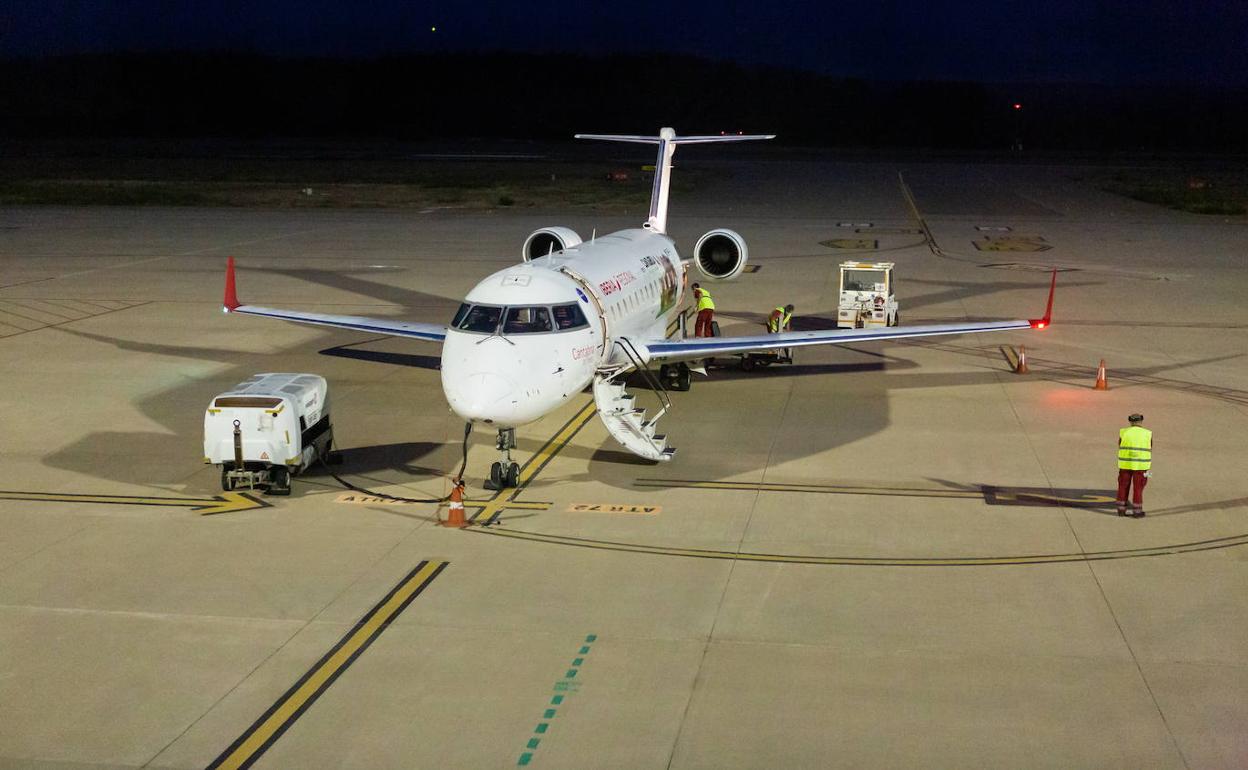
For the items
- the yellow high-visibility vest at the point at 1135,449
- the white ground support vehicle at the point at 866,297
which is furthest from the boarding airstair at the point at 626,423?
the white ground support vehicle at the point at 866,297

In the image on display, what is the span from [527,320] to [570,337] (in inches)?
34.5

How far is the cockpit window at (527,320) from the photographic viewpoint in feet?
64.5

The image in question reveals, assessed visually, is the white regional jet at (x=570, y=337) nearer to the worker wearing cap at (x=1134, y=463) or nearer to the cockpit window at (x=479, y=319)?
the cockpit window at (x=479, y=319)

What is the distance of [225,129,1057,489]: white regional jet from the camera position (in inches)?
739

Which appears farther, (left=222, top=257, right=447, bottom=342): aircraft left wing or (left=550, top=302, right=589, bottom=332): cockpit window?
(left=222, top=257, right=447, bottom=342): aircraft left wing

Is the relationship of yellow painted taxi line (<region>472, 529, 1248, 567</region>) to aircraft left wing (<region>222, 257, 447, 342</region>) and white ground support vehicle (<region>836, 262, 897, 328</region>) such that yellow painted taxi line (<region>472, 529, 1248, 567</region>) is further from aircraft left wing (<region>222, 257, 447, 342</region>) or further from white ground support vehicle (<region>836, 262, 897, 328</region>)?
white ground support vehicle (<region>836, 262, 897, 328</region>)

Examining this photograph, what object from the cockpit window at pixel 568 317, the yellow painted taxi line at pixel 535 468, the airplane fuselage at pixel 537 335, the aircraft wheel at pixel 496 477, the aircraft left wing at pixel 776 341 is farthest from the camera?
the aircraft left wing at pixel 776 341

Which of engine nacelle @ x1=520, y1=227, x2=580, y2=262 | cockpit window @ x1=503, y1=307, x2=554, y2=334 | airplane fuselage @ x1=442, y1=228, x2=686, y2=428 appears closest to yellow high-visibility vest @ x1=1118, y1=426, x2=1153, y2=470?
airplane fuselage @ x1=442, y1=228, x2=686, y2=428

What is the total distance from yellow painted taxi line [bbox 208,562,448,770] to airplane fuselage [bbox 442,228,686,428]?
9.99ft

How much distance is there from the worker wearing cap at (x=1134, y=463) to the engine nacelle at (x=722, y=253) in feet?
44.0

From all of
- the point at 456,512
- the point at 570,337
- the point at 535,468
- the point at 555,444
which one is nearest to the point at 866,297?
the point at 555,444

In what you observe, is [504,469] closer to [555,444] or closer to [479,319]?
[479,319]

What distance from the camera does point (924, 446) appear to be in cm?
2225

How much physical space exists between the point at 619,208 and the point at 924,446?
47.4 metres
